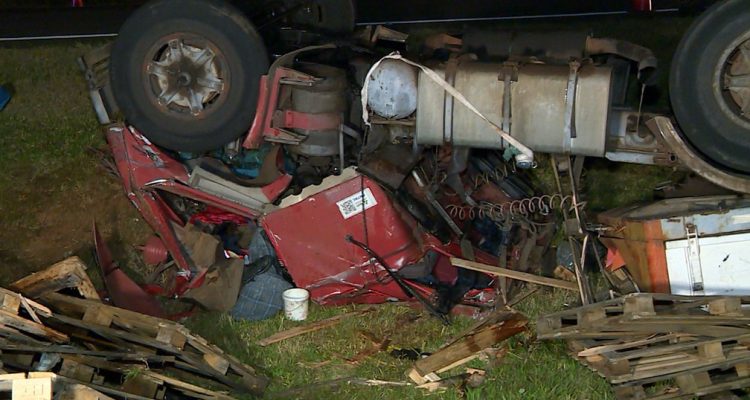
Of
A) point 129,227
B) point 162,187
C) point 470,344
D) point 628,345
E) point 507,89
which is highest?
point 507,89

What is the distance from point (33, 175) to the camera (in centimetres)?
805

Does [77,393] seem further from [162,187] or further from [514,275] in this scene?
[514,275]

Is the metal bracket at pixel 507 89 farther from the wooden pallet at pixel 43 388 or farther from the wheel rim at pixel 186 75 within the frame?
the wooden pallet at pixel 43 388

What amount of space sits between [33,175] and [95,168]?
1.63 ft

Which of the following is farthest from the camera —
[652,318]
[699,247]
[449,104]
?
[449,104]

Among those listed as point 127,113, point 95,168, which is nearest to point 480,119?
point 127,113

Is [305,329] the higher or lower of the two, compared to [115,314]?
lower

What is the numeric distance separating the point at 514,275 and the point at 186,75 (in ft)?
8.92

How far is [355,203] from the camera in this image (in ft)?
23.5

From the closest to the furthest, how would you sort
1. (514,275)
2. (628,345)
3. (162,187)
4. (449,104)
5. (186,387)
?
(186,387) < (628,345) < (449,104) < (514,275) < (162,187)

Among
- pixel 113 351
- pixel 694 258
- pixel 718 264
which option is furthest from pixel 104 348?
pixel 718 264

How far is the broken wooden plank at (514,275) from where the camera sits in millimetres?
7023

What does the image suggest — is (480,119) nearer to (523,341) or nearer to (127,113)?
(523,341)

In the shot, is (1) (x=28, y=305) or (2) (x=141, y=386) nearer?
(2) (x=141, y=386)
